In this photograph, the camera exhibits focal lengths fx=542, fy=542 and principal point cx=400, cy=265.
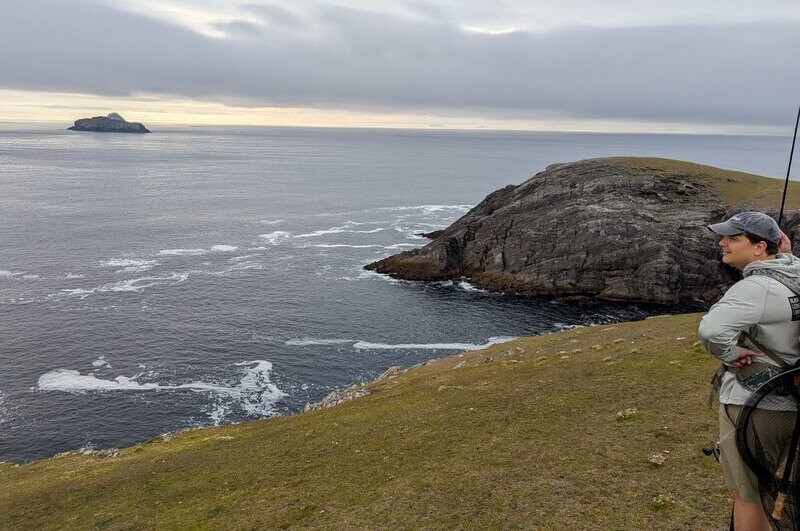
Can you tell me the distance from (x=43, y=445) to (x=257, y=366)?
2118 centimetres

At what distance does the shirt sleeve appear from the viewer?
7342 millimetres

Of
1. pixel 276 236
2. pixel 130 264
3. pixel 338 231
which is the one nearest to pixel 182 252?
pixel 130 264

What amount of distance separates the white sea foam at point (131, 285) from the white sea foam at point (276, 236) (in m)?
28.6

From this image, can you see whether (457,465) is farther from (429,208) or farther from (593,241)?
(429,208)

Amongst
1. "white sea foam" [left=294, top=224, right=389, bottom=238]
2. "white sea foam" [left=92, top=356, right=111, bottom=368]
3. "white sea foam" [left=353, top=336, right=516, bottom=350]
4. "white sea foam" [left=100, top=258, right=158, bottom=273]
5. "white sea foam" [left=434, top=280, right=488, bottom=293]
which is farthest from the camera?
"white sea foam" [left=294, top=224, right=389, bottom=238]

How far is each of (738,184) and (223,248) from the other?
105339 mm

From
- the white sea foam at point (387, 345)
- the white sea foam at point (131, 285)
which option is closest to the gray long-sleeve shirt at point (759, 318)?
the white sea foam at point (387, 345)

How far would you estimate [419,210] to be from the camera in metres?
168

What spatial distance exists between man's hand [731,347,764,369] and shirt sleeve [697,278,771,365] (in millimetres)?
97

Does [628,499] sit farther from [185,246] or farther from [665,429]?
[185,246]

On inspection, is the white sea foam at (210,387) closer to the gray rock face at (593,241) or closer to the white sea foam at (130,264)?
the white sea foam at (130,264)

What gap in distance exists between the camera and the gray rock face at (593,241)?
288ft

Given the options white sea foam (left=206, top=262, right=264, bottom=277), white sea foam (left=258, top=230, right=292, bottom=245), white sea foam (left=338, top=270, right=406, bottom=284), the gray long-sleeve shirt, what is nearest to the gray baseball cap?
the gray long-sleeve shirt

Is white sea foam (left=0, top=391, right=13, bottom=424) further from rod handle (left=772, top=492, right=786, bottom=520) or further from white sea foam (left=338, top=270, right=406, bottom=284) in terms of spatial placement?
rod handle (left=772, top=492, right=786, bottom=520)
